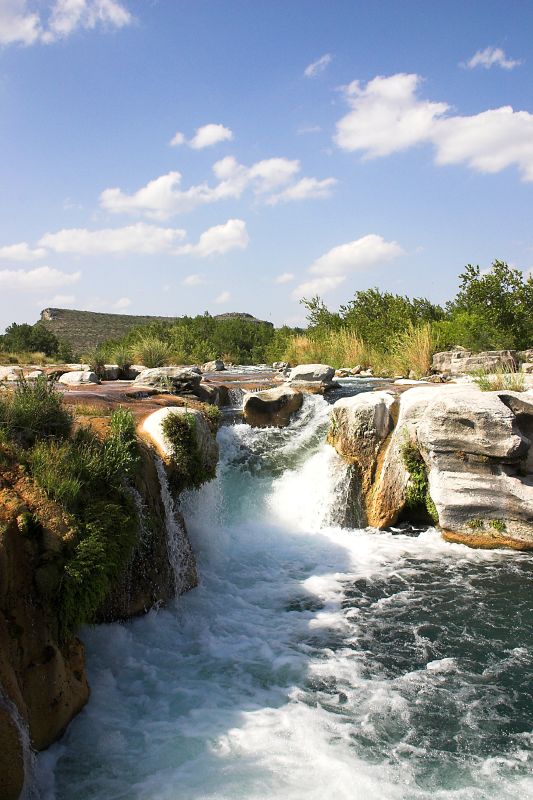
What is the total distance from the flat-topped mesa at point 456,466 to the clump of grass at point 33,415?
5373 millimetres

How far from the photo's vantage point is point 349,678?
5.36 metres

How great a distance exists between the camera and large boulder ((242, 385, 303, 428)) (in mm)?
11922

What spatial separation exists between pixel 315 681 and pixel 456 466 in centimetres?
445

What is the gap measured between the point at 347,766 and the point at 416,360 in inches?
627

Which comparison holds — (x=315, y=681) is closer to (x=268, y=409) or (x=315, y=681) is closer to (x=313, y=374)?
(x=268, y=409)

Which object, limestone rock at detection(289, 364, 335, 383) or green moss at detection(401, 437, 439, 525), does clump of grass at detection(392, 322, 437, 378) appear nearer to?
limestone rock at detection(289, 364, 335, 383)

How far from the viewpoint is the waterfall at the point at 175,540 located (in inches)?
269

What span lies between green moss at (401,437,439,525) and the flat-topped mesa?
2 cm

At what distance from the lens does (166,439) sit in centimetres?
785

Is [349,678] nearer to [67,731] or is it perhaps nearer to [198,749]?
[198,749]

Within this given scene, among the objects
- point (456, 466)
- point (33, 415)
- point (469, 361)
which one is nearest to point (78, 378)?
point (33, 415)

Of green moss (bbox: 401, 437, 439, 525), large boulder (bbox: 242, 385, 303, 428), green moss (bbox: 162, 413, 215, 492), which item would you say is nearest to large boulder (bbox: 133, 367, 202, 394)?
large boulder (bbox: 242, 385, 303, 428)

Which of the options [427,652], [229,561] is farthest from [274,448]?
[427,652]

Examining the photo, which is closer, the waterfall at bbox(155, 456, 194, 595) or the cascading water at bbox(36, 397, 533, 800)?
the cascading water at bbox(36, 397, 533, 800)
